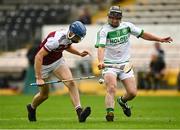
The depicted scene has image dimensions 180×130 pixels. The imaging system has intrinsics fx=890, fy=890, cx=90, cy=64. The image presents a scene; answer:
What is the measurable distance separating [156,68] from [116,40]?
16.6m

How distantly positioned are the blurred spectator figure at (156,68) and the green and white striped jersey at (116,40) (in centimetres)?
1605

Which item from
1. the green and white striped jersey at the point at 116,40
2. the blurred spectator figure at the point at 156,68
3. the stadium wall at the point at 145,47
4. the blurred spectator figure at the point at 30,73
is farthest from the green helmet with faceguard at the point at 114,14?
the stadium wall at the point at 145,47

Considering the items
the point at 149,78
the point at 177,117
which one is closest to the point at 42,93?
the point at 177,117

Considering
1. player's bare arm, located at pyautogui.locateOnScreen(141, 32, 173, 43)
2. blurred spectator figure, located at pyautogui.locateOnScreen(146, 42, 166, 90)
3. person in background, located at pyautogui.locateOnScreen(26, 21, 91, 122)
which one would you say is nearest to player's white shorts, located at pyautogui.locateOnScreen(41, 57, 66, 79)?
person in background, located at pyautogui.locateOnScreen(26, 21, 91, 122)

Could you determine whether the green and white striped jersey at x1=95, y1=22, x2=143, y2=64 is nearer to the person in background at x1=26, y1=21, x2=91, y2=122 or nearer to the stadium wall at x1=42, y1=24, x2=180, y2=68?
the person in background at x1=26, y1=21, x2=91, y2=122

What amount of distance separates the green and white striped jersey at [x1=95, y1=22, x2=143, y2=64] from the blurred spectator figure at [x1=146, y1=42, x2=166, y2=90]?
16.1 meters

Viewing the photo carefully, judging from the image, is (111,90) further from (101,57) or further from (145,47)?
(145,47)

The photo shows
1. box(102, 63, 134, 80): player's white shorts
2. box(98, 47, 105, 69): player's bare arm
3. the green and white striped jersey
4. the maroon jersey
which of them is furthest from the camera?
box(102, 63, 134, 80): player's white shorts

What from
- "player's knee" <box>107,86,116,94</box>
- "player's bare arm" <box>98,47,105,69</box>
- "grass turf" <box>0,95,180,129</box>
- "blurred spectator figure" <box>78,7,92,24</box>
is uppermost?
"player's bare arm" <box>98,47,105,69</box>

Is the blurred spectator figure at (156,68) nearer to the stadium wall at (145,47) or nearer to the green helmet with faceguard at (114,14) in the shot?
the stadium wall at (145,47)

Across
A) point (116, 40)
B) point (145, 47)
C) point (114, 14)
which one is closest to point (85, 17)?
point (145, 47)

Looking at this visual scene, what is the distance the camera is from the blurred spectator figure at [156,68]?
33719 mm

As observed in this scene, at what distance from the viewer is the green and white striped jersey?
57.1 feet

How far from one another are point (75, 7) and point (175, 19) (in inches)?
195
